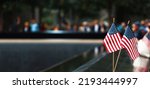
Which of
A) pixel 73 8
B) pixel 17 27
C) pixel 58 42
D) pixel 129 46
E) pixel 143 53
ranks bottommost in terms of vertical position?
pixel 73 8

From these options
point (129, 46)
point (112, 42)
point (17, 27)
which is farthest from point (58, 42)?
point (129, 46)

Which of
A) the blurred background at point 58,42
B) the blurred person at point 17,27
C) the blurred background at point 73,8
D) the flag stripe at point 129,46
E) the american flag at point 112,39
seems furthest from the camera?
the blurred background at point 73,8

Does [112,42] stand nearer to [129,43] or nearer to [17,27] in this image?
[129,43]

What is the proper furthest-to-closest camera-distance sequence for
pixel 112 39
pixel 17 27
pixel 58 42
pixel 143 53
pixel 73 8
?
pixel 73 8 → pixel 17 27 → pixel 58 42 → pixel 143 53 → pixel 112 39

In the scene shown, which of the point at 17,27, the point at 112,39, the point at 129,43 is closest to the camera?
the point at 129,43

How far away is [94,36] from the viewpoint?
36500 mm

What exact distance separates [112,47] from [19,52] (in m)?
19.7

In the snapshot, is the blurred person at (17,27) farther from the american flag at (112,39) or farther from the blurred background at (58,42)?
the american flag at (112,39)

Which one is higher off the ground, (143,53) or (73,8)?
(143,53)

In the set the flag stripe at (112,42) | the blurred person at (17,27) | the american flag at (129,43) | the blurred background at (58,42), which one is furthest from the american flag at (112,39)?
the blurred person at (17,27)

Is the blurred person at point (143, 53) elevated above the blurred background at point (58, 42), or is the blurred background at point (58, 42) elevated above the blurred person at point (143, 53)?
the blurred person at point (143, 53)

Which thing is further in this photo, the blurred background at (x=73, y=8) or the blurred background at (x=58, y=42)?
the blurred background at (x=73, y=8)

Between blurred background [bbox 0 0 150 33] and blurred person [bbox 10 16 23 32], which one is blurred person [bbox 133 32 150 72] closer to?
blurred person [bbox 10 16 23 32]

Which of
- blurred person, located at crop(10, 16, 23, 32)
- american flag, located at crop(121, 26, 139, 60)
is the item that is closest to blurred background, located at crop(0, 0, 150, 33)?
blurred person, located at crop(10, 16, 23, 32)
